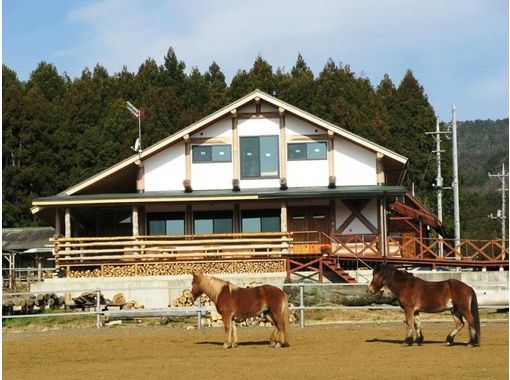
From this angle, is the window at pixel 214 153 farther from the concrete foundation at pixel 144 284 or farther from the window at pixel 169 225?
the concrete foundation at pixel 144 284

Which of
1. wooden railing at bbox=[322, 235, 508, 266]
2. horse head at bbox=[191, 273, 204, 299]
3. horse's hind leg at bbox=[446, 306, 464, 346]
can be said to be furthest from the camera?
wooden railing at bbox=[322, 235, 508, 266]

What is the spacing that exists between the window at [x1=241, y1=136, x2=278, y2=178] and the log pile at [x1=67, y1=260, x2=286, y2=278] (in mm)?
4024

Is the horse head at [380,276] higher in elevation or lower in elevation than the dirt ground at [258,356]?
higher

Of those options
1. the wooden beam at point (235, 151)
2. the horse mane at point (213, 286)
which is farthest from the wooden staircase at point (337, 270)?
the horse mane at point (213, 286)

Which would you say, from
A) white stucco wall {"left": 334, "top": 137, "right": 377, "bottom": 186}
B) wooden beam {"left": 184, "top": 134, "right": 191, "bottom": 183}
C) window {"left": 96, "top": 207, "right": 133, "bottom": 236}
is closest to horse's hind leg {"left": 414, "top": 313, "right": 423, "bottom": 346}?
white stucco wall {"left": 334, "top": 137, "right": 377, "bottom": 186}

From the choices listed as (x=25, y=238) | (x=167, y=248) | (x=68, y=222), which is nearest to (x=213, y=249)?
(x=167, y=248)

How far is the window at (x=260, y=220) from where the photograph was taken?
34625 millimetres

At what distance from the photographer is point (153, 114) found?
7200cm

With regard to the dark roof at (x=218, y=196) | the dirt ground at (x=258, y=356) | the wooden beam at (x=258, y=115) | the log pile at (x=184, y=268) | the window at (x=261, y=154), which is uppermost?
the wooden beam at (x=258, y=115)

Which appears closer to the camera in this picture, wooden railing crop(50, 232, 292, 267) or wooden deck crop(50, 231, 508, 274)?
wooden deck crop(50, 231, 508, 274)

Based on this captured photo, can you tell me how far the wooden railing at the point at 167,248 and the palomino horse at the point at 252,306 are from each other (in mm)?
13616

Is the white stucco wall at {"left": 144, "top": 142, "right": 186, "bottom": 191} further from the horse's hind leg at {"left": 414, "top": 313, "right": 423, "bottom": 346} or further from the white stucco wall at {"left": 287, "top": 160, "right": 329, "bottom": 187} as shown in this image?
the horse's hind leg at {"left": 414, "top": 313, "right": 423, "bottom": 346}

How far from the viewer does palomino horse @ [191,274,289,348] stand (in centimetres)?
1775

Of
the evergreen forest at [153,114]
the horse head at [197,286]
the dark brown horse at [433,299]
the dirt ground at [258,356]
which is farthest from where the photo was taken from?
the evergreen forest at [153,114]
